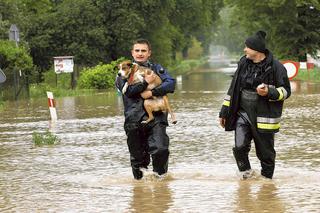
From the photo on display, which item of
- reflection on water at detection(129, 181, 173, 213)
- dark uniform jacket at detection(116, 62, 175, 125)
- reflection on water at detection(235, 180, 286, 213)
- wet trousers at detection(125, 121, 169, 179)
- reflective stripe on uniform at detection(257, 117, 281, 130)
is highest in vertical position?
dark uniform jacket at detection(116, 62, 175, 125)

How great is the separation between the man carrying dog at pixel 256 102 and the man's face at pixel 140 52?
112 cm

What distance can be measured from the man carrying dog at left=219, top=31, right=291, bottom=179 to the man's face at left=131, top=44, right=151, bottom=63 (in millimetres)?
1119

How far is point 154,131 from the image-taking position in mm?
9000

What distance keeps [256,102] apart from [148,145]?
1414 mm

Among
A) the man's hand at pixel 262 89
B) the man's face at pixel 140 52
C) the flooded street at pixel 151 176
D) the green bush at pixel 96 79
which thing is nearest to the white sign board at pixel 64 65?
the green bush at pixel 96 79

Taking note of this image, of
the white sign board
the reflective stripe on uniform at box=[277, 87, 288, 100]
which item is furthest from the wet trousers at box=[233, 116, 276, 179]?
the white sign board

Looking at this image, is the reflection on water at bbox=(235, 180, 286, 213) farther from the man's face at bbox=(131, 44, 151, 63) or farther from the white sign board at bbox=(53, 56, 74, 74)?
the white sign board at bbox=(53, 56, 74, 74)

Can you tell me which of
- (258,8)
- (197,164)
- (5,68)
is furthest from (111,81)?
(197,164)

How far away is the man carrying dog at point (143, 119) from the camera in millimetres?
8930

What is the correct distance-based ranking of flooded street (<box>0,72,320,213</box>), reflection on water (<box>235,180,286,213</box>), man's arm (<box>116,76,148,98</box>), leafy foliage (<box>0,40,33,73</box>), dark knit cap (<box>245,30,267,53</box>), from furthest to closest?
1. leafy foliage (<box>0,40,33,73</box>)
2. man's arm (<box>116,76,148,98</box>)
3. dark knit cap (<box>245,30,267,53</box>)
4. flooded street (<box>0,72,320,213</box>)
5. reflection on water (<box>235,180,286,213</box>)

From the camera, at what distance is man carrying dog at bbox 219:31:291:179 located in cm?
863

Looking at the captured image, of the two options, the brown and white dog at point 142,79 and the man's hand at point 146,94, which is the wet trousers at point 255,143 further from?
the man's hand at point 146,94

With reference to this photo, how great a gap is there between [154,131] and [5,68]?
24.7 metres

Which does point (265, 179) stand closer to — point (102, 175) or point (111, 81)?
point (102, 175)
